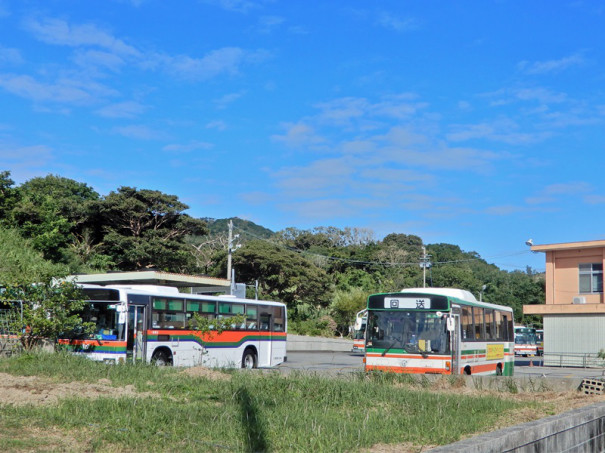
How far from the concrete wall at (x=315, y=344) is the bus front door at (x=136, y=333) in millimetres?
30462

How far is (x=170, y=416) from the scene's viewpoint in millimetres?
9055

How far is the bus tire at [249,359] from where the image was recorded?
86.6ft

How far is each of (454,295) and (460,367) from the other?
2443mm

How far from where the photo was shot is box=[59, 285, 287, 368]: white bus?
65.3 ft

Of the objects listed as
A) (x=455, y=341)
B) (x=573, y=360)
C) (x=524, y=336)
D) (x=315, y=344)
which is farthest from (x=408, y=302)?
(x=524, y=336)

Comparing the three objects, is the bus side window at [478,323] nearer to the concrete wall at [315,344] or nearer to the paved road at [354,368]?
the paved road at [354,368]

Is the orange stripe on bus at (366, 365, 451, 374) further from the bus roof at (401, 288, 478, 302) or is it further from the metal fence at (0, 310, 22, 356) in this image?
the metal fence at (0, 310, 22, 356)

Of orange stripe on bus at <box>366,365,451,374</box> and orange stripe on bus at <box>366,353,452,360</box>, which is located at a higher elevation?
orange stripe on bus at <box>366,353,452,360</box>

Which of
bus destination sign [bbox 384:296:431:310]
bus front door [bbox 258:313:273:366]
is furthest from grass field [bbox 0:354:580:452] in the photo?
bus front door [bbox 258:313:273:366]

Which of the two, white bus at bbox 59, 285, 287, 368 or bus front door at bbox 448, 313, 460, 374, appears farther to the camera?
white bus at bbox 59, 285, 287, 368

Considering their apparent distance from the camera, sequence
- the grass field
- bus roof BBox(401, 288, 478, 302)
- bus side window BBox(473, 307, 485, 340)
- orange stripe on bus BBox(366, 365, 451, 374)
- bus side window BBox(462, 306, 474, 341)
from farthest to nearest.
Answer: bus side window BBox(473, 307, 485, 340), bus side window BBox(462, 306, 474, 341), bus roof BBox(401, 288, 478, 302), orange stripe on bus BBox(366, 365, 451, 374), the grass field

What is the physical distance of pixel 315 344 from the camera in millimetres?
51531

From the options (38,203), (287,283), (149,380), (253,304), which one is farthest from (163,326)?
(287,283)

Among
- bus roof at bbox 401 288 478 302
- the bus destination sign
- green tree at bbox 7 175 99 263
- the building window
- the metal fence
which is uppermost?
green tree at bbox 7 175 99 263
